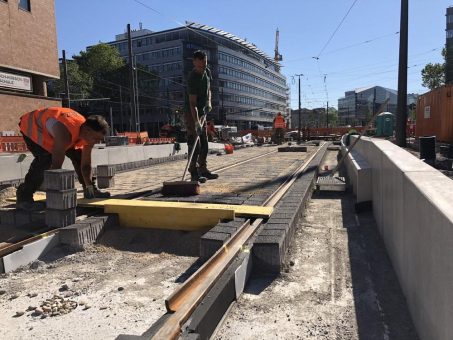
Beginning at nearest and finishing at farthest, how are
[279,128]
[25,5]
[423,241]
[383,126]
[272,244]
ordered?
1. [423,241]
2. [272,244]
3. [25,5]
4. [383,126]
5. [279,128]

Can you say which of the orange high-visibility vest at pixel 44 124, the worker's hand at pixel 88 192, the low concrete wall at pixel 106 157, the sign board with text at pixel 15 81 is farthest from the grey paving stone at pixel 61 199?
the sign board with text at pixel 15 81

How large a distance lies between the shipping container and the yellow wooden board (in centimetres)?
1374

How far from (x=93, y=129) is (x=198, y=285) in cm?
298

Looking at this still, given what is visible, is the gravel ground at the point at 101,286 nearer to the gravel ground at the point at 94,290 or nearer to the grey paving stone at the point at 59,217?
the gravel ground at the point at 94,290

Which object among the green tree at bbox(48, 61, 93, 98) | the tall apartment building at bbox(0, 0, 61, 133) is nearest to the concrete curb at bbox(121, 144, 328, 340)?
the tall apartment building at bbox(0, 0, 61, 133)

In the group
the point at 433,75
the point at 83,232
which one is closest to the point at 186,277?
the point at 83,232

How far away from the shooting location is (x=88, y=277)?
3686 millimetres

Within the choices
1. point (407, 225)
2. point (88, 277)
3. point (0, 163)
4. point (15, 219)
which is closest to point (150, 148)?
point (0, 163)

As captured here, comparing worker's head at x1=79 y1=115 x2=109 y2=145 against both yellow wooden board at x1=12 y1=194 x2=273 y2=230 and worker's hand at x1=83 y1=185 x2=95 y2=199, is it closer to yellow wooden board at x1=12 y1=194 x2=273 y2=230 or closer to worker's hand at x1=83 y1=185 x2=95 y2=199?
worker's hand at x1=83 y1=185 x2=95 y2=199

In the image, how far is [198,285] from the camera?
2.98 m

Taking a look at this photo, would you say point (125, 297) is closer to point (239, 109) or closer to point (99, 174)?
point (99, 174)

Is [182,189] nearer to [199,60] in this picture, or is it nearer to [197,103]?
[197,103]

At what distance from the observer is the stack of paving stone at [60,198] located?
14.8 feet

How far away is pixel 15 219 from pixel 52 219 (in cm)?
83
